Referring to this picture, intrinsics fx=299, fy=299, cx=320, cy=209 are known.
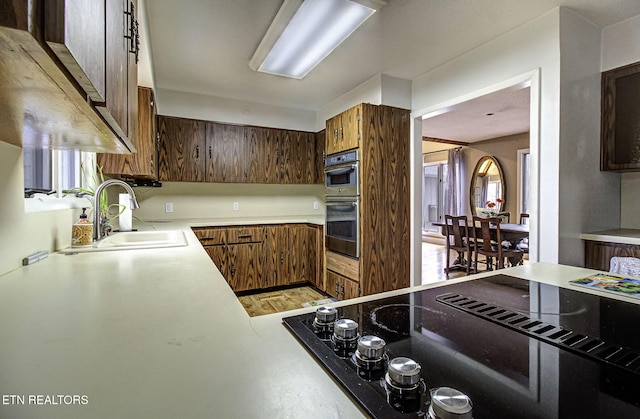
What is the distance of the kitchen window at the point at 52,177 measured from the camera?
131cm

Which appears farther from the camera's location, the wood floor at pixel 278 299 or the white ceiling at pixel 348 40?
the wood floor at pixel 278 299

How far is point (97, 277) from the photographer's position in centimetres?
102

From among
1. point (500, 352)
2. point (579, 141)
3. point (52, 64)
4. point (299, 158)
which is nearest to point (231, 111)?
point (299, 158)

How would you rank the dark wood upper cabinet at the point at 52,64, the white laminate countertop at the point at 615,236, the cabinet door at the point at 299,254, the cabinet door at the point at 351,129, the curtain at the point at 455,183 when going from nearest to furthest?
the dark wood upper cabinet at the point at 52,64, the white laminate countertop at the point at 615,236, the cabinet door at the point at 351,129, the cabinet door at the point at 299,254, the curtain at the point at 455,183

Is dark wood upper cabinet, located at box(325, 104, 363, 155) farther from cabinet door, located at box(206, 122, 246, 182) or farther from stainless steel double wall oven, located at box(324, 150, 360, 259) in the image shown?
cabinet door, located at box(206, 122, 246, 182)

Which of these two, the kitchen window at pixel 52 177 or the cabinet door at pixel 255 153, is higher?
the cabinet door at pixel 255 153

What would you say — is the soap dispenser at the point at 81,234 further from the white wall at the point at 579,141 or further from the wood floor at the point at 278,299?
the white wall at the point at 579,141

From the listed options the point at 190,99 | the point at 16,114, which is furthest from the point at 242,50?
the point at 16,114

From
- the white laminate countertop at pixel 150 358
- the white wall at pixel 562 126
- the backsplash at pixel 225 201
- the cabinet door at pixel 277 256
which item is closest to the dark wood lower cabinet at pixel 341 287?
the cabinet door at pixel 277 256

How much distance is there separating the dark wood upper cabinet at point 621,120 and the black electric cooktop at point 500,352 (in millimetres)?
2044

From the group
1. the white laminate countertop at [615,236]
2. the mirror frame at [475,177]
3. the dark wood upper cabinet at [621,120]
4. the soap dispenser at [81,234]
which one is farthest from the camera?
the mirror frame at [475,177]

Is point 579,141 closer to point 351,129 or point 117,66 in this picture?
point 351,129

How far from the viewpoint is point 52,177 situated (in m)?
1.64

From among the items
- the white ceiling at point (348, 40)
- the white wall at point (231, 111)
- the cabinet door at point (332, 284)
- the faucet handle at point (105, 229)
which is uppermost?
the white ceiling at point (348, 40)
